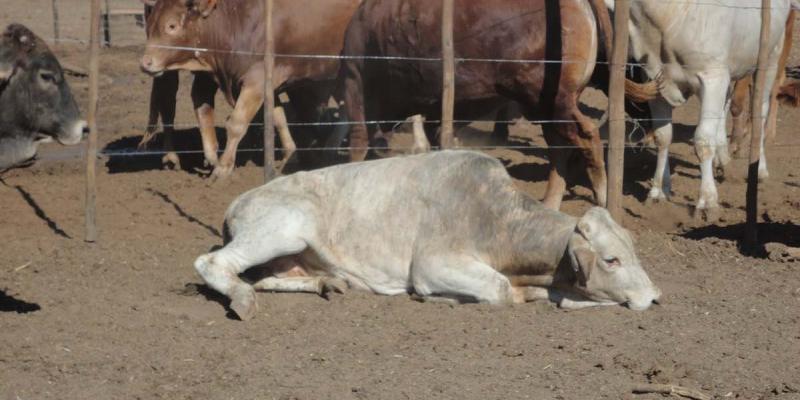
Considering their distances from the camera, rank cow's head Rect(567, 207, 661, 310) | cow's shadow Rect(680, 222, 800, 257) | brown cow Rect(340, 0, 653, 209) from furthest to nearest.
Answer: brown cow Rect(340, 0, 653, 209)
cow's shadow Rect(680, 222, 800, 257)
cow's head Rect(567, 207, 661, 310)

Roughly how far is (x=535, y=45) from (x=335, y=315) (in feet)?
13.4

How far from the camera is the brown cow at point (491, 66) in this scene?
10828 millimetres

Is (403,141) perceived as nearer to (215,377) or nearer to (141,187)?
(141,187)

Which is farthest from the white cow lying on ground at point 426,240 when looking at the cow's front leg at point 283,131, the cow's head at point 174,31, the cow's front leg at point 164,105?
the cow's front leg at point 164,105

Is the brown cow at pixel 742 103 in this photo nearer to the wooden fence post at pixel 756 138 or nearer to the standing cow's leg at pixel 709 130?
the standing cow's leg at pixel 709 130

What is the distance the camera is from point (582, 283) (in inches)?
302

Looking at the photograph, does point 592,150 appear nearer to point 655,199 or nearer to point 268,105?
point 655,199

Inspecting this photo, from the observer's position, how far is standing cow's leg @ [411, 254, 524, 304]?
7.83 m

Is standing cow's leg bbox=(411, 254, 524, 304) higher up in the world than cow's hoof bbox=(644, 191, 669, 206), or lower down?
higher up

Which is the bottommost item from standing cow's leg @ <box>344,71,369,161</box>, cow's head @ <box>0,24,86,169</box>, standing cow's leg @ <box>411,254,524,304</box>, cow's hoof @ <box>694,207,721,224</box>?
cow's hoof @ <box>694,207,721,224</box>

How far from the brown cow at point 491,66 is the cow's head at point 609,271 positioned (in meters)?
3.14

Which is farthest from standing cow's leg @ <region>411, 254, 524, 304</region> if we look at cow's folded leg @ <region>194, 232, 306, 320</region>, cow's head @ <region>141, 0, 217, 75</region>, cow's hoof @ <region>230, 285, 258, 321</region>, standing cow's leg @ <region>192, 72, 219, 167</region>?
cow's head @ <region>141, 0, 217, 75</region>

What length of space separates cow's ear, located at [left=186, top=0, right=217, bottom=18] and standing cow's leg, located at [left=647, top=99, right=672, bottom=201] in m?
4.43

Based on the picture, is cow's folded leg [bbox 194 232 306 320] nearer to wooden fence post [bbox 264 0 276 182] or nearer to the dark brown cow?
wooden fence post [bbox 264 0 276 182]
